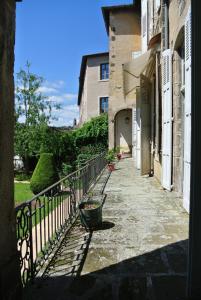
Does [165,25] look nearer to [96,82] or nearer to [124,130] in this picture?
[124,130]

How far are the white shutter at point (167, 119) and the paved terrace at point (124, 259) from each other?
1438 mm

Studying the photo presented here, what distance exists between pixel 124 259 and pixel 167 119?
15.2 feet

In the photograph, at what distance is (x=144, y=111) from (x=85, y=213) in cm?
725

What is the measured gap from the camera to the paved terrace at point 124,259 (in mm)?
3322

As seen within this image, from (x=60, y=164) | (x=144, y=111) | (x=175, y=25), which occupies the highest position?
(x=175, y=25)

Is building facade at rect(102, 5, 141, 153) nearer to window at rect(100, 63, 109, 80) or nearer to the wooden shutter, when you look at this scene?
window at rect(100, 63, 109, 80)

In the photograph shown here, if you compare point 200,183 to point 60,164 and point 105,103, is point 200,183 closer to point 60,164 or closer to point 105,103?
point 60,164

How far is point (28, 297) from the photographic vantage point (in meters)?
3.21

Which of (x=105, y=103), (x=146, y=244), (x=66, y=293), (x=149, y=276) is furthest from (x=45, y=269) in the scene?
(x=105, y=103)

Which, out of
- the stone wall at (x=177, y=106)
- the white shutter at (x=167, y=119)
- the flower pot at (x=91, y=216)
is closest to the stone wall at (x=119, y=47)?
the white shutter at (x=167, y=119)

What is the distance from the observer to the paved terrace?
3322mm

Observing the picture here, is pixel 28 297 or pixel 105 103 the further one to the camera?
pixel 105 103

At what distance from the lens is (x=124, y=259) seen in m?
4.14

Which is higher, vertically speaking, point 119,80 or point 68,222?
point 119,80
